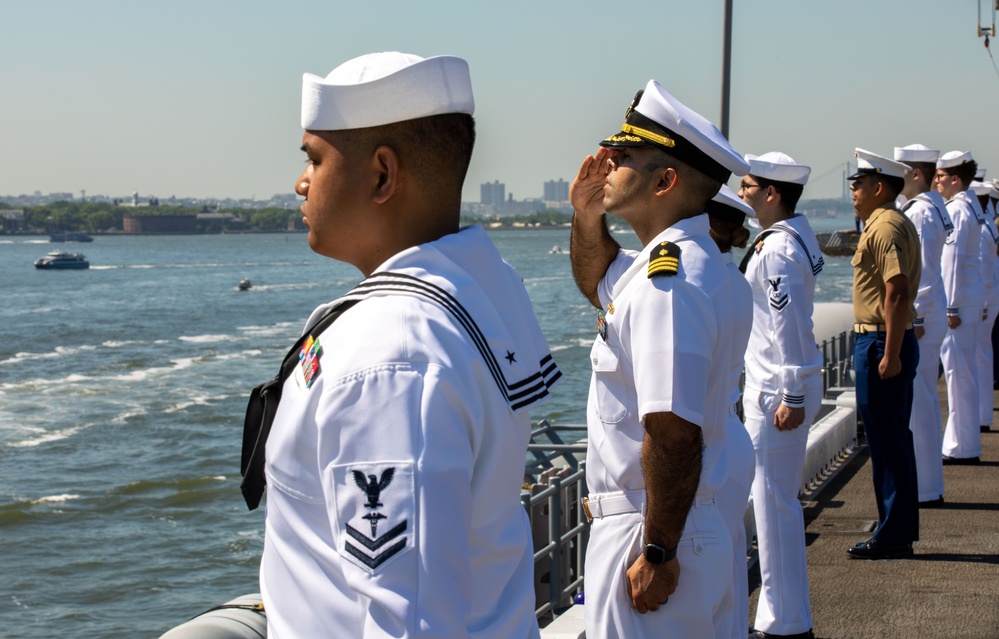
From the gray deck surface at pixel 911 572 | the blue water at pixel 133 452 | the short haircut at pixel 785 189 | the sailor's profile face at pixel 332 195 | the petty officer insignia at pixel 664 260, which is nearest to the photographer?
the sailor's profile face at pixel 332 195

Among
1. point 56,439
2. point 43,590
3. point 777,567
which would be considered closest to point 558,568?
point 777,567

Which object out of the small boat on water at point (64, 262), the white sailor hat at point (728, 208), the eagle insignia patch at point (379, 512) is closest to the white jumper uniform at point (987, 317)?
the white sailor hat at point (728, 208)

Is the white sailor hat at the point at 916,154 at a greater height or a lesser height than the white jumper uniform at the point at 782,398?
greater

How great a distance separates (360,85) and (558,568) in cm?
506

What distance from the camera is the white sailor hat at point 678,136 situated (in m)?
3.77

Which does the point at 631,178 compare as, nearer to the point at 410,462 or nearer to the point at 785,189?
the point at 785,189

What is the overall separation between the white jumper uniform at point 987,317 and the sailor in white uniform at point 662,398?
8185mm

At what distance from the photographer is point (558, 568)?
6707 millimetres

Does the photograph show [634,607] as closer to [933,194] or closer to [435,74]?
[435,74]

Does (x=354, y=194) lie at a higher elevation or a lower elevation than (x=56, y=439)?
higher

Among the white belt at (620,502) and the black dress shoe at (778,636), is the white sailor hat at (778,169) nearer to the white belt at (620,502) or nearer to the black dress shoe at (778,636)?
the black dress shoe at (778,636)

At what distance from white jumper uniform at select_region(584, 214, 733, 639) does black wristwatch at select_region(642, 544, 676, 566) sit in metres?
0.11

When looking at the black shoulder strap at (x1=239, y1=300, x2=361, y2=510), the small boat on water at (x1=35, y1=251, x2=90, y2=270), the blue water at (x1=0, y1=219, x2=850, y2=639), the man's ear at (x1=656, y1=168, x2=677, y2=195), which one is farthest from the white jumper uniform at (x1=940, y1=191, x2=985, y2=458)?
the small boat on water at (x1=35, y1=251, x2=90, y2=270)

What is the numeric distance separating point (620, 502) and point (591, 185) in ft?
4.31
